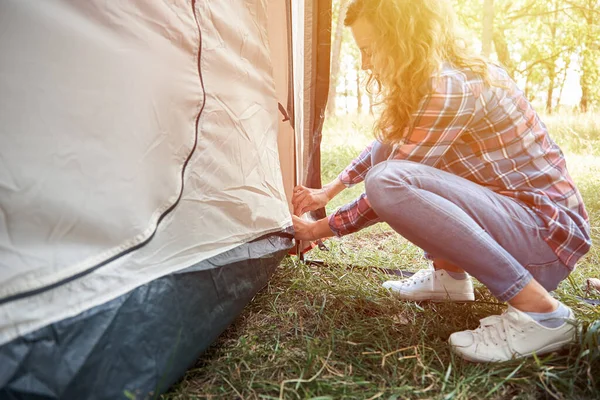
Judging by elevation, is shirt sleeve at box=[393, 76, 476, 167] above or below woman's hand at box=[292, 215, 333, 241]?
above

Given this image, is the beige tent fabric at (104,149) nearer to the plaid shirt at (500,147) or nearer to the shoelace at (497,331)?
the plaid shirt at (500,147)

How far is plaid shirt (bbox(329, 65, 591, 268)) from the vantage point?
1103mm

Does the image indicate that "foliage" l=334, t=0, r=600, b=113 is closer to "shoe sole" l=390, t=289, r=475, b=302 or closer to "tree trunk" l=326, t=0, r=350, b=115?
"tree trunk" l=326, t=0, r=350, b=115

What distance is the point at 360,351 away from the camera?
1.15 meters

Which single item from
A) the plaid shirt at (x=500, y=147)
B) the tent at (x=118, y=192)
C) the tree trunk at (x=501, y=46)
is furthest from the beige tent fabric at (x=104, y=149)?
the tree trunk at (x=501, y=46)

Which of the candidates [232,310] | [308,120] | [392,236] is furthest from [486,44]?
[232,310]

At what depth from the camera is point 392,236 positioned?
221 centimetres

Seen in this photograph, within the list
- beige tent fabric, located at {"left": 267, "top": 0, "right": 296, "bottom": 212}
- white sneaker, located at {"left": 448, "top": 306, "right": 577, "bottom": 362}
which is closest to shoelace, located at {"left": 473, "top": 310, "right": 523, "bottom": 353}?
white sneaker, located at {"left": 448, "top": 306, "right": 577, "bottom": 362}

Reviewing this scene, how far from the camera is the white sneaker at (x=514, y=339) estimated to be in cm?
106

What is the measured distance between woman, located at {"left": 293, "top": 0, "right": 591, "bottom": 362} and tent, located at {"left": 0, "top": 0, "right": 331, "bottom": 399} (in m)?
0.38

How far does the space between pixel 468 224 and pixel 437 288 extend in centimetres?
41

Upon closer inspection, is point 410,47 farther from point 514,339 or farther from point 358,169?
point 514,339

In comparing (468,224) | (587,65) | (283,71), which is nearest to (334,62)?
(587,65)

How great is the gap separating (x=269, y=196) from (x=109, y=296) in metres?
0.59
